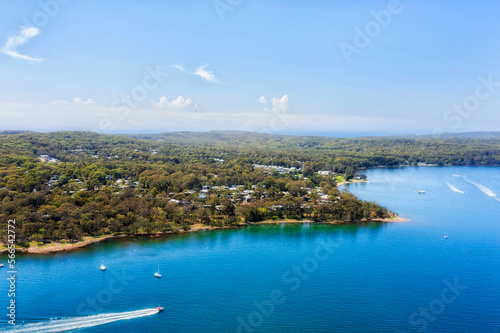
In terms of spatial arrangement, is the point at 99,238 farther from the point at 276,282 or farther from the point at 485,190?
the point at 485,190

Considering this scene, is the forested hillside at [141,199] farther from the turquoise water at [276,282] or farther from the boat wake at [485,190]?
the boat wake at [485,190]

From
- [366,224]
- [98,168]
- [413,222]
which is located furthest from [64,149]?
[413,222]

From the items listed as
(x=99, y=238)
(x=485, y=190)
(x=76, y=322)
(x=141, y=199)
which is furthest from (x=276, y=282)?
(x=485, y=190)

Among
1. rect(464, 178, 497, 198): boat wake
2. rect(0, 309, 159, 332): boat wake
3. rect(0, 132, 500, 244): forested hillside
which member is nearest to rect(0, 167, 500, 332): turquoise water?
Result: rect(0, 309, 159, 332): boat wake

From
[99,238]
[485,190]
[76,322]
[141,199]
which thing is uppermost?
[141,199]

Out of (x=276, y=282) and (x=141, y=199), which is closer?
(x=276, y=282)

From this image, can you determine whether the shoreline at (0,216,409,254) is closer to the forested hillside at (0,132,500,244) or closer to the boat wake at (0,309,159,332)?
the forested hillside at (0,132,500,244)
